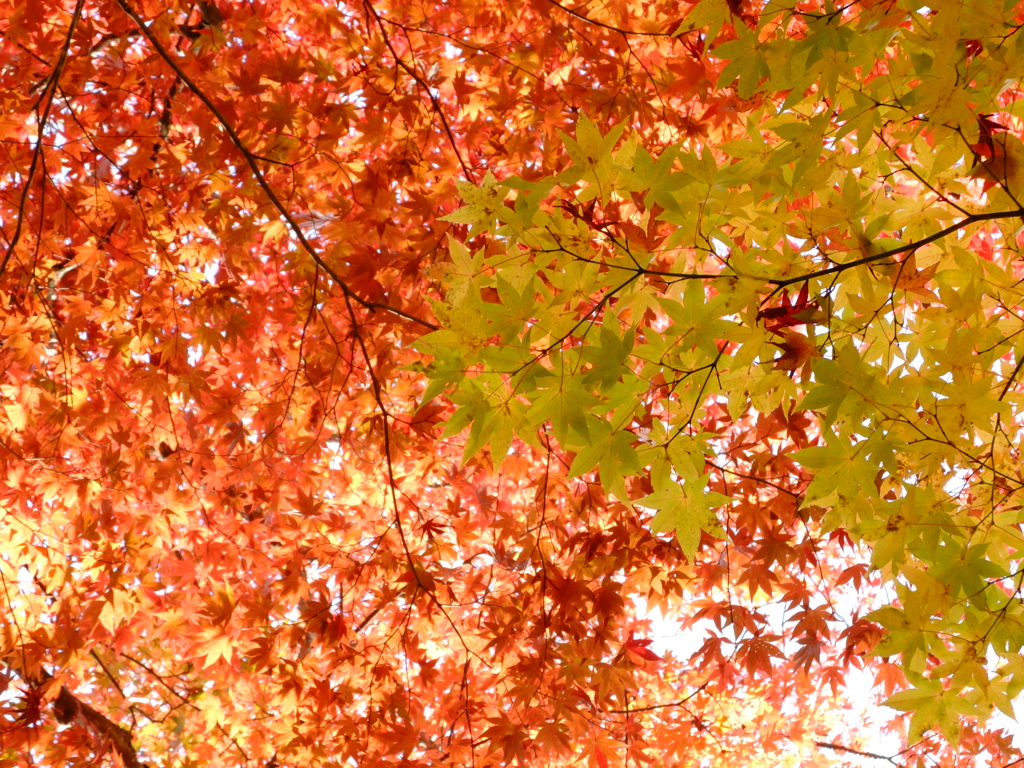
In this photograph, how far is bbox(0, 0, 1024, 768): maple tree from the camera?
1275 mm

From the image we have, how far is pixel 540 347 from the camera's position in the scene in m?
1.48

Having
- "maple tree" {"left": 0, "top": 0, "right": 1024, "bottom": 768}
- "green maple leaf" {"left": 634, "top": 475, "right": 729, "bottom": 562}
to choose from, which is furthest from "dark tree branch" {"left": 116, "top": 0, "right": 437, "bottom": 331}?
"green maple leaf" {"left": 634, "top": 475, "right": 729, "bottom": 562}

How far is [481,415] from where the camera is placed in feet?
4.15

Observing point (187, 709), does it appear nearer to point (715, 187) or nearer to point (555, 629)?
point (555, 629)

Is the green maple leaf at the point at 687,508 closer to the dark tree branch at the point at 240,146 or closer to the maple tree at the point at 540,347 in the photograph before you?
the maple tree at the point at 540,347

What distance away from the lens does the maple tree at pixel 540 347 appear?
4.18 feet

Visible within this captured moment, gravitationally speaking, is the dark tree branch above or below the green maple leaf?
above

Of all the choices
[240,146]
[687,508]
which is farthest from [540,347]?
[240,146]

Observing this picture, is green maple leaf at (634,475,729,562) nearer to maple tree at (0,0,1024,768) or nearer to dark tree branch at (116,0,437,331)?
maple tree at (0,0,1024,768)

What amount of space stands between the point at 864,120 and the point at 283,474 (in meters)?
2.80

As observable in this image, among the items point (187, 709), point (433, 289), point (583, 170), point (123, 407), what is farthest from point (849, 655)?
point (187, 709)

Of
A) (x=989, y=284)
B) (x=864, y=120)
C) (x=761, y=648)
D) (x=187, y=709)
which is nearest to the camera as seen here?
(x=864, y=120)

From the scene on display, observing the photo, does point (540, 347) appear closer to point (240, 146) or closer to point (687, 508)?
point (687, 508)

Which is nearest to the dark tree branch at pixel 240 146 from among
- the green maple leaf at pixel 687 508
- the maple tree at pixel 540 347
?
the maple tree at pixel 540 347
